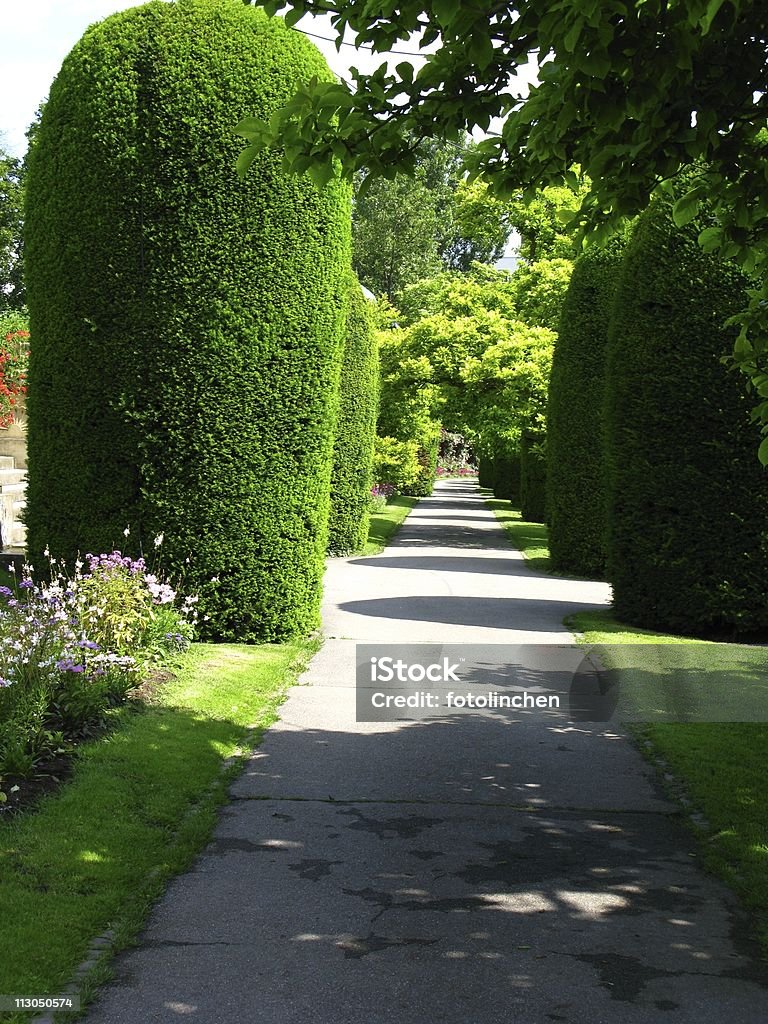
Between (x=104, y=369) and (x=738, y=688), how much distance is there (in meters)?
6.27

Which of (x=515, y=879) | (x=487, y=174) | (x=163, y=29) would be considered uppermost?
(x=163, y=29)

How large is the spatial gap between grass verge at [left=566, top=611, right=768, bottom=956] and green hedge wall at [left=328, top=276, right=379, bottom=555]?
1268 centimetres

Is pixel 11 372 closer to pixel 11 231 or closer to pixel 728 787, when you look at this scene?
pixel 728 787

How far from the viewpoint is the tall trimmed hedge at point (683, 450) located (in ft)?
36.6

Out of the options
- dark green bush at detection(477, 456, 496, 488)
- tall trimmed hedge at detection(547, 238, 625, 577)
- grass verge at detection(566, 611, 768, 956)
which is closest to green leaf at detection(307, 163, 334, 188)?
grass verge at detection(566, 611, 768, 956)

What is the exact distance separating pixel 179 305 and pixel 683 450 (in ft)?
18.2

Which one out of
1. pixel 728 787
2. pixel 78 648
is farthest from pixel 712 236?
pixel 78 648

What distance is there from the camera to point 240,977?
3.64 metres

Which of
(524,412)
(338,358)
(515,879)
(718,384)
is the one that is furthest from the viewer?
(524,412)

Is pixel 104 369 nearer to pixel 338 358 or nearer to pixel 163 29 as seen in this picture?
pixel 338 358

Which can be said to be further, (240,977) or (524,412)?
(524,412)

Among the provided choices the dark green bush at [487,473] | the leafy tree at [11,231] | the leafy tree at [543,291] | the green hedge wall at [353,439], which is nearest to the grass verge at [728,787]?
the green hedge wall at [353,439]

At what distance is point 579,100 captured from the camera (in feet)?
14.0

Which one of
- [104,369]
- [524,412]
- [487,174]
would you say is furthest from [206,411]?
[524,412]
